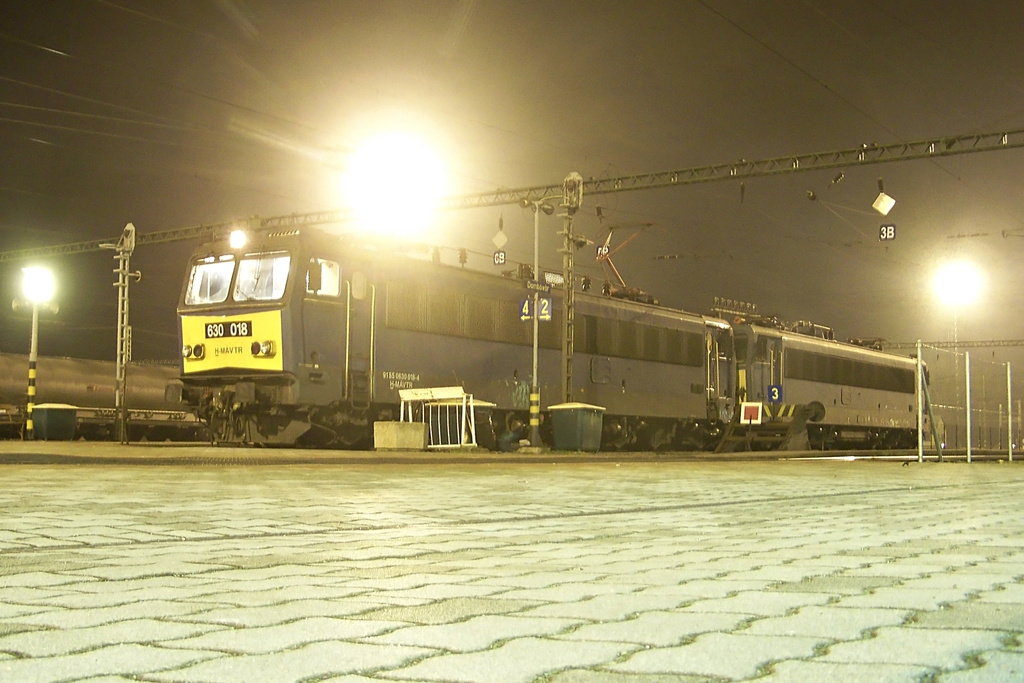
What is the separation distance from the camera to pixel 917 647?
2.91 meters

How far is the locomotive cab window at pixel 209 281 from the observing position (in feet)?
70.7

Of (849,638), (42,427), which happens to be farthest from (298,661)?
(42,427)

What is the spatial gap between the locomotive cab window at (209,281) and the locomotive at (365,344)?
0.09 feet

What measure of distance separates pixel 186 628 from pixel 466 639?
2.75 ft

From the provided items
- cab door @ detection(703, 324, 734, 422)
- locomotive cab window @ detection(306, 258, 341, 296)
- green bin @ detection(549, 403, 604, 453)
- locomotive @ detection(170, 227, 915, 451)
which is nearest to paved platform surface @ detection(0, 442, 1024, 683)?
locomotive @ detection(170, 227, 915, 451)

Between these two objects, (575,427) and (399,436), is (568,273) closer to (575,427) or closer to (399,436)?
(575,427)

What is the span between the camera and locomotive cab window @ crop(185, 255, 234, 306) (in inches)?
848

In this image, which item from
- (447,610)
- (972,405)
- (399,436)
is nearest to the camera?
(447,610)

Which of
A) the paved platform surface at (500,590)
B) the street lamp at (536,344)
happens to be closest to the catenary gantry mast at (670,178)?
the street lamp at (536,344)

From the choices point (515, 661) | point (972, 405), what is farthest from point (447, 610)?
point (972, 405)

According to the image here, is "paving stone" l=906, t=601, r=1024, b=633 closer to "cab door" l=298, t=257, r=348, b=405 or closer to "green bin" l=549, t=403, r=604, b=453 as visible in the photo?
"cab door" l=298, t=257, r=348, b=405

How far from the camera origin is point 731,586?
13.7 ft

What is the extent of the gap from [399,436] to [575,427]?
14.8ft

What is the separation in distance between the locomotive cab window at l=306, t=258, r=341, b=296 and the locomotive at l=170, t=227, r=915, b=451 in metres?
0.02
